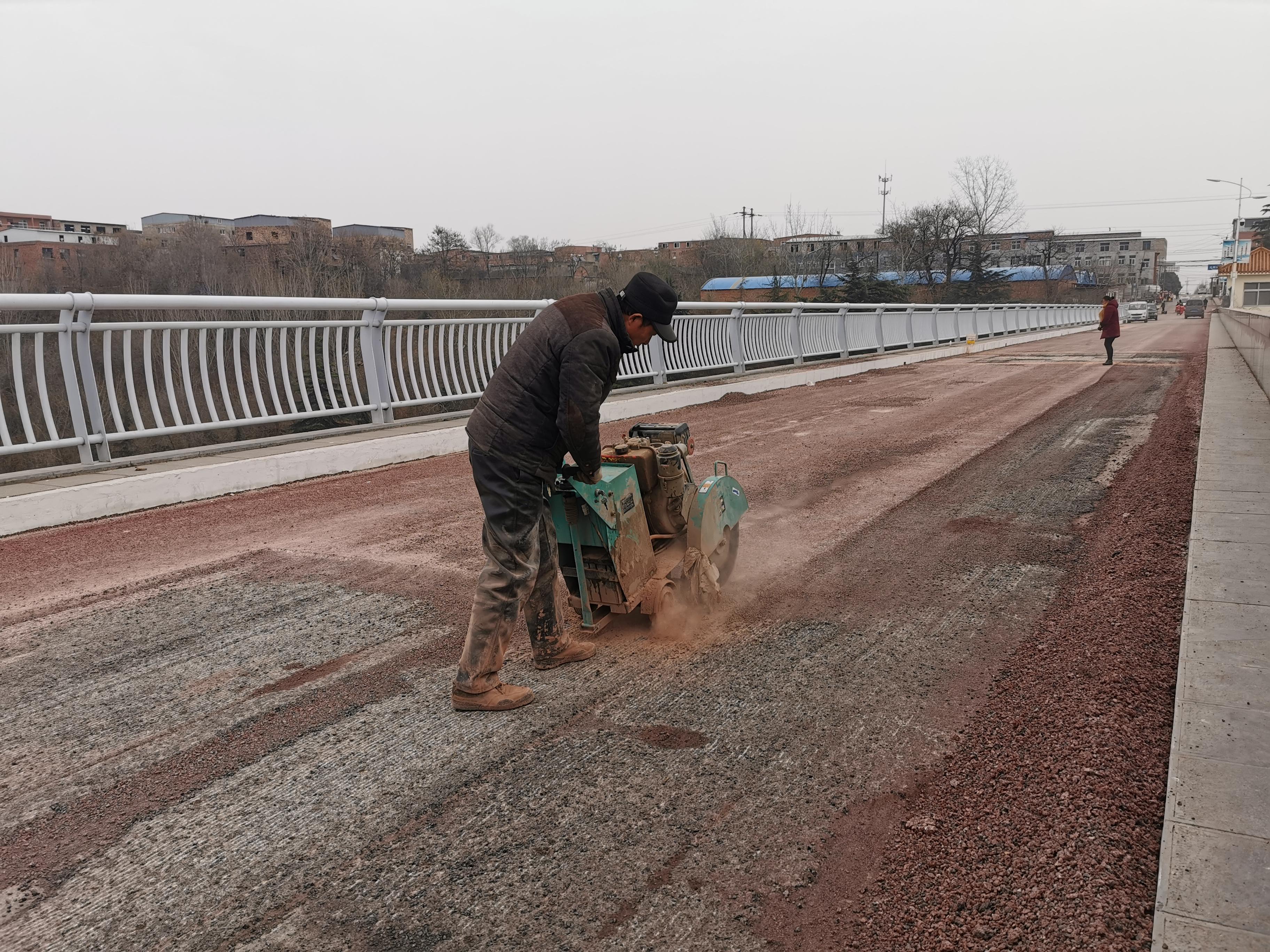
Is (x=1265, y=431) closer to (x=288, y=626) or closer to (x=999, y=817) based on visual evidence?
(x=999, y=817)

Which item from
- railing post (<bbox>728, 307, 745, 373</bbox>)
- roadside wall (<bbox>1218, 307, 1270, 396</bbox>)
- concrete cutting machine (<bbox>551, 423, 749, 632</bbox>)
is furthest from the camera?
railing post (<bbox>728, 307, 745, 373</bbox>)

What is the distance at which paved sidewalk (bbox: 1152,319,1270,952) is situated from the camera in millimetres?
2049

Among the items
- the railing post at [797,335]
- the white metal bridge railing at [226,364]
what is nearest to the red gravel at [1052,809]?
the white metal bridge railing at [226,364]

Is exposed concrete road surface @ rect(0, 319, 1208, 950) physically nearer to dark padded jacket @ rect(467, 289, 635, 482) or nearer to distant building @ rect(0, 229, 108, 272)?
dark padded jacket @ rect(467, 289, 635, 482)

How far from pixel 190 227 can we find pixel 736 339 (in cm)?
4545

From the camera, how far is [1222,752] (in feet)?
8.91

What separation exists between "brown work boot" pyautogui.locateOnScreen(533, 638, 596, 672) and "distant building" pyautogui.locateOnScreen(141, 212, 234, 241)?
52157mm

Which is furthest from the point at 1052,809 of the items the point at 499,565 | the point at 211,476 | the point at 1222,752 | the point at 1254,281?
the point at 1254,281

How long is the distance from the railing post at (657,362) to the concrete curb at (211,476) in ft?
6.79

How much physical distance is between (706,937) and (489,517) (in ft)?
6.04

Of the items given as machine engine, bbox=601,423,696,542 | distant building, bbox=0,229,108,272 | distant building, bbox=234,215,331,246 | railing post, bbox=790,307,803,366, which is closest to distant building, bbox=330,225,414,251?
distant building, bbox=234,215,331,246

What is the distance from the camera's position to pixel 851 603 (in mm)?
4672

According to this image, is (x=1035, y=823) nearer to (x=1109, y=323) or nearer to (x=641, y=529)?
(x=641, y=529)

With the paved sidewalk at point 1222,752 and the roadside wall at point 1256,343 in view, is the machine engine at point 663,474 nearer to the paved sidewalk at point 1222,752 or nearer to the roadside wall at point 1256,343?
the paved sidewalk at point 1222,752
